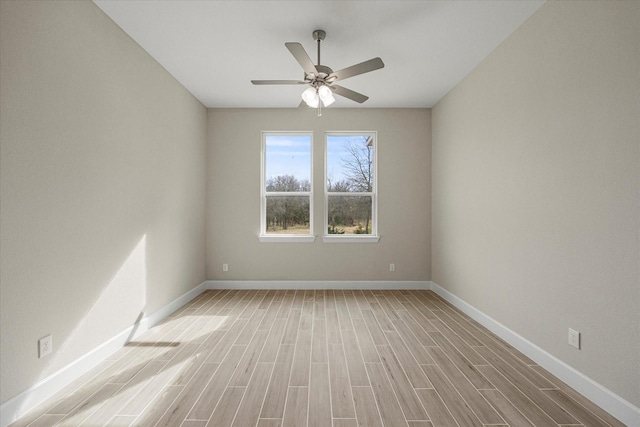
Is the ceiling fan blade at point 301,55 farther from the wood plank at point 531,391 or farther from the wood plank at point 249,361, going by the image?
the wood plank at point 531,391

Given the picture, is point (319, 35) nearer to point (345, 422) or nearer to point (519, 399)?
point (345, 422)

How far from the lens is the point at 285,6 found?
2.53 metres

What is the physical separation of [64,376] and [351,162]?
412 cm

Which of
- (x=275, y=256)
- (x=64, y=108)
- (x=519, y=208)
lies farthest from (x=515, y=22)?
(x=275, y=256)

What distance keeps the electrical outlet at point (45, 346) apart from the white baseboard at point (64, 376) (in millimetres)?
168

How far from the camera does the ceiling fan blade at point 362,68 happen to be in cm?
262

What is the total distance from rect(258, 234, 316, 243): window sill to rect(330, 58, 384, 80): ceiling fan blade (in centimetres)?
267

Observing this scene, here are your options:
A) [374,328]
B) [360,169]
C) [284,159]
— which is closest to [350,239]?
[360,169]

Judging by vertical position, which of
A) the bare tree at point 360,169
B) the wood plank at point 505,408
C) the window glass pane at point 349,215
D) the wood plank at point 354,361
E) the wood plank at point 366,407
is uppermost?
the bare tree at point 360,169

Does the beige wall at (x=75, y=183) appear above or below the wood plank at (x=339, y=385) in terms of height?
above

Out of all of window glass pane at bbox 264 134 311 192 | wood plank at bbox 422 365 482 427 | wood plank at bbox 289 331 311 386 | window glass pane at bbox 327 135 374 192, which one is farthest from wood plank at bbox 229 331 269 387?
window glass pane at bbox 327 135 374 192

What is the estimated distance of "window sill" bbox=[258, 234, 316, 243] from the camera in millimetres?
4961

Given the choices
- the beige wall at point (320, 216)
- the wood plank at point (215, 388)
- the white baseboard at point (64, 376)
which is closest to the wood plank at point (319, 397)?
the wood plank at point (215, 388)

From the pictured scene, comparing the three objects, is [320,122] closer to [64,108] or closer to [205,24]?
[205,24]
